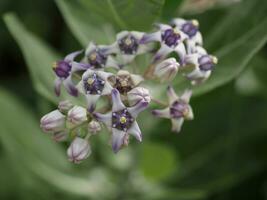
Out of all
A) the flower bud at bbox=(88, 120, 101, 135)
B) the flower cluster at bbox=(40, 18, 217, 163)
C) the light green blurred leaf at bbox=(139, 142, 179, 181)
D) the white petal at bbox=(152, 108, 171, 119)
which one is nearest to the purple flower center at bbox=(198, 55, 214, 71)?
the flower cluster at bbox=(40, 18, 217, 163)

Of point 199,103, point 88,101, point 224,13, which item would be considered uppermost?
point 224,13

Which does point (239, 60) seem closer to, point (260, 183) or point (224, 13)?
point (224, 13)

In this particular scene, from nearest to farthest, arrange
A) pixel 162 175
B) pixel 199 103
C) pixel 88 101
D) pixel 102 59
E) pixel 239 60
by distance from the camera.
Answer: pixel 88 101, pixel 102 59, pixel 239 60, pixel 199 103, pixel 162 175

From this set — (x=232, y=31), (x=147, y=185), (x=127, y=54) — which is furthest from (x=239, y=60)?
(x=147, y=185)

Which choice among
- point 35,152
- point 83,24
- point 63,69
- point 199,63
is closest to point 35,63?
point 83,24

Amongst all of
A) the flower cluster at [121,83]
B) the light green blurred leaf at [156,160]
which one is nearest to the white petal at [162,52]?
the flower cluster at [121,83]

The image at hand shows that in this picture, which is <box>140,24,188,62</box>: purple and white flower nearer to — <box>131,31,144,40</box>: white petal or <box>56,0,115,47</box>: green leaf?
<box>131,31,144,40</box>: white petal
